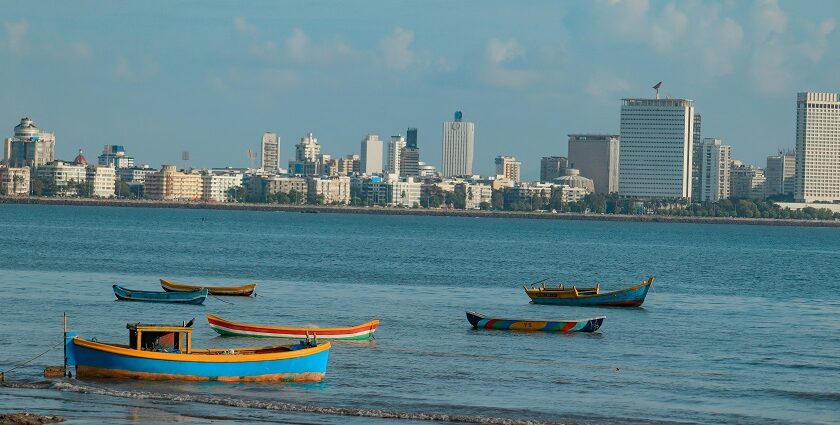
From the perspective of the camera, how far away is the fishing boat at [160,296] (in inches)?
2418

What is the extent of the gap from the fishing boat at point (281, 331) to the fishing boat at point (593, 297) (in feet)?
70.3

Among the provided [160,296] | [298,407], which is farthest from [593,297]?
[298,407]

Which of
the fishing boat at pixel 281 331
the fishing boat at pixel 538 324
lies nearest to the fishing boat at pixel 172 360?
the fishing boat at pixel 281 331

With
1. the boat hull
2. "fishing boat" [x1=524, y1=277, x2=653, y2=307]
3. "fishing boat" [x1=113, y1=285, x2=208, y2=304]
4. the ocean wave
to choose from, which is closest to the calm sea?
the ocean wave

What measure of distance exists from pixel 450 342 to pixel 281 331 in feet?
18.9

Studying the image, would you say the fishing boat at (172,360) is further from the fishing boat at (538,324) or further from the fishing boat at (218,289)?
the fishing boat at (218,289)

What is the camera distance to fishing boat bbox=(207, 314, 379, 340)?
1818 inches

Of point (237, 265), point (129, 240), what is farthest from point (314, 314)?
point (129, 240)

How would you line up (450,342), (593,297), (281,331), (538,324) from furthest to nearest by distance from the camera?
(593,297) < (538,324) < (450,342) < (281,331)

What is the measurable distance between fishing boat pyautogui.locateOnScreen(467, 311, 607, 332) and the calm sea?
24.6 inches

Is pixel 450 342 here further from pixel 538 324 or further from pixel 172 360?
pixel 172 360

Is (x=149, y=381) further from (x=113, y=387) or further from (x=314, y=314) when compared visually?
(x=314, y=314)

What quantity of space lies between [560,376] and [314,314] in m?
19.0

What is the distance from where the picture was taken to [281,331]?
152ft
